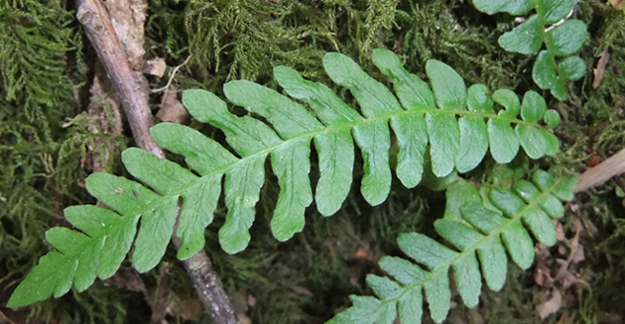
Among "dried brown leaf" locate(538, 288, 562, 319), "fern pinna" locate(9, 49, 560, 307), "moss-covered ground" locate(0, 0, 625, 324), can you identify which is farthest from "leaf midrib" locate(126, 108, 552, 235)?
"dried brown leaf" locate(538, 288, 562, 319)

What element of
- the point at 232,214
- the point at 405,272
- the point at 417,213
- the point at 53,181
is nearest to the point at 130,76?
the point at 53,181

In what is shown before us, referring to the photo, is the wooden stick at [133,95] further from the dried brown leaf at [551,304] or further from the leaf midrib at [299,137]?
the dried brown leaf at [551,304]

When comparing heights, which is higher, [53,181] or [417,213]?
[53,181]

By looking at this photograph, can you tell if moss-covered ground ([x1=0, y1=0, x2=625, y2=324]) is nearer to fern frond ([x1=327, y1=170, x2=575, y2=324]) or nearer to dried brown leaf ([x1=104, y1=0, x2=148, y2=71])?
dried brown leaf ([x1=104, y1=0, x2=148, y2=71])

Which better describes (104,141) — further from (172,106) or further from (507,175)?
(507,175)

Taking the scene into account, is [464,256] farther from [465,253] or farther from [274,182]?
[274,182]

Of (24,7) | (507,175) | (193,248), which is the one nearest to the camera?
(193,248)

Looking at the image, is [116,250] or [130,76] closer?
[116,250]
